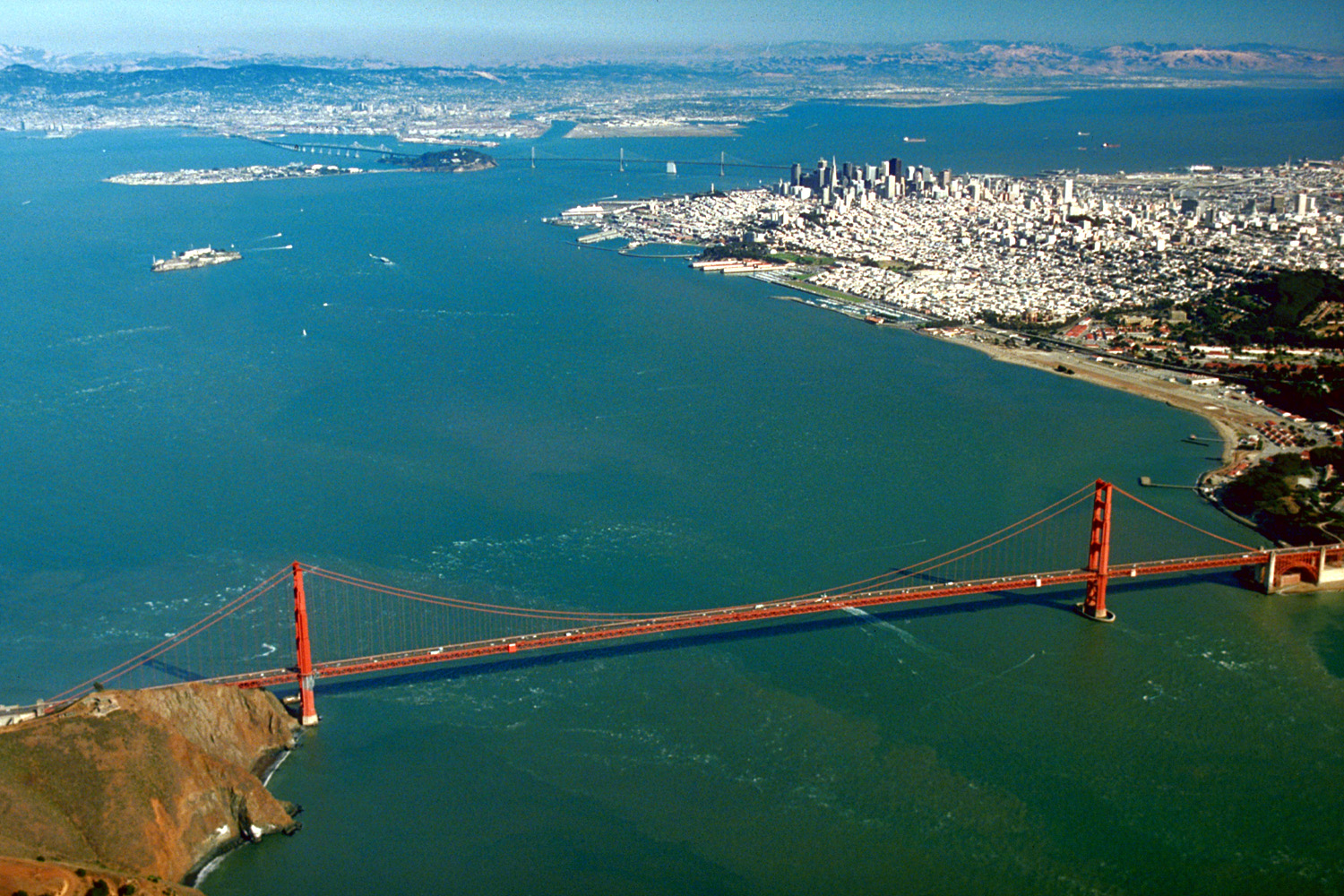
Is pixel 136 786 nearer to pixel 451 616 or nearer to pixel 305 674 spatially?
pixel 305 674

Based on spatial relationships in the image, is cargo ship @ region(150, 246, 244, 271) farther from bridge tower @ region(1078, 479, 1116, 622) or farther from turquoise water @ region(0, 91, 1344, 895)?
bridge tower @ region(1078, 479, 1116, 622)

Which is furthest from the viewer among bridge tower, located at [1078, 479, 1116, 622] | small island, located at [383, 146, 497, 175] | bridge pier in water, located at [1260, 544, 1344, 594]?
small island, located at [383, 146, 497, 175]

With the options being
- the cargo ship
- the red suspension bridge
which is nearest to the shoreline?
the red suspension bridge

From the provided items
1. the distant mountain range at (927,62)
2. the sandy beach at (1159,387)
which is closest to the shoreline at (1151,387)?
the sandy beach at (1159,387)

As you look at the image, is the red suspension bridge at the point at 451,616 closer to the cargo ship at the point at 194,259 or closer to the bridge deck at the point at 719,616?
the bridge deck at the point at 719,616

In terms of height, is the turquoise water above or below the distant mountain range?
below

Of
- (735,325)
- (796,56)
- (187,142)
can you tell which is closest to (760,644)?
(735,325)

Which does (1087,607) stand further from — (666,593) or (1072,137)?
(1072,137)

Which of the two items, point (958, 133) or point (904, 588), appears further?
point (958, 133)
